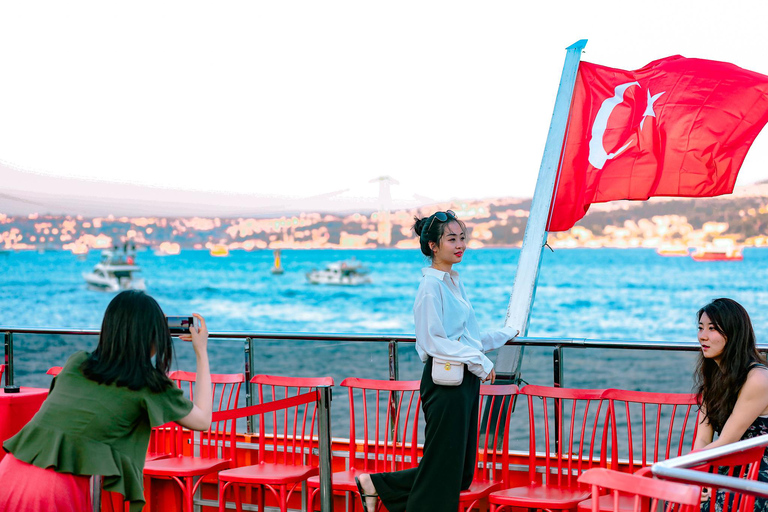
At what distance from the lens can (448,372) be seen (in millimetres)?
3873

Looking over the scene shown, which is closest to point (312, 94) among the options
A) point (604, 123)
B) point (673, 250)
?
point (673, 250)

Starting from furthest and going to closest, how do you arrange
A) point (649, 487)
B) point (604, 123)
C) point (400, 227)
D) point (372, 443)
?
point (400, 227) < point (604, 123) < point (372, 443) < point (649, 487)

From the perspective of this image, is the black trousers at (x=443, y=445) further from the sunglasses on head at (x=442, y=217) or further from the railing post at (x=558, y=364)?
the railing post at (x=558, y=364)

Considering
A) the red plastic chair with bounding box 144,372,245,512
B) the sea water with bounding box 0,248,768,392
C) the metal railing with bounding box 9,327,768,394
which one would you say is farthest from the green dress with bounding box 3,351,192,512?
the sea water with bounding box 0,248,768,392

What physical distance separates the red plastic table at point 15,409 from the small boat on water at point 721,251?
166 feet

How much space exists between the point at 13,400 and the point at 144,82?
44.6m

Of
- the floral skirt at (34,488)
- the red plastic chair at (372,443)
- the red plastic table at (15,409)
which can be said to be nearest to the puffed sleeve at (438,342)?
the red plastic chair at (372,443)

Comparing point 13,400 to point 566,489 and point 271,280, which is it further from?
point 271,280

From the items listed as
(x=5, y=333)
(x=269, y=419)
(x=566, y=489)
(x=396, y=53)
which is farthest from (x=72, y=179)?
(x=566, y=489)

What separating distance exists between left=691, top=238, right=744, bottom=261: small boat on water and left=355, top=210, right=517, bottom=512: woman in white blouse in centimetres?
5063

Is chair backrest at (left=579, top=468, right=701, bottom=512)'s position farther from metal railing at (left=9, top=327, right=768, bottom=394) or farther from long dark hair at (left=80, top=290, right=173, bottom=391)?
metal railing at (left=9, top=327, right=768, bottom=394)

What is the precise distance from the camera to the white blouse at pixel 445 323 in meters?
3.88

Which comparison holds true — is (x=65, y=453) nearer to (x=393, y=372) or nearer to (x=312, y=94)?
(x=393, y=372)

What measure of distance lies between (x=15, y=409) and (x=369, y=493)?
8.03 ft
